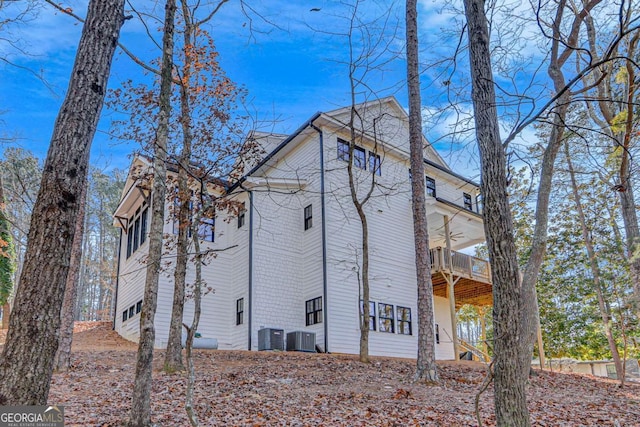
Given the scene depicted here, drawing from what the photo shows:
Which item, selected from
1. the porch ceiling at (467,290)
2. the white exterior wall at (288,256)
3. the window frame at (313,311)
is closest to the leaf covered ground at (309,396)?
the window frame at (313,311)

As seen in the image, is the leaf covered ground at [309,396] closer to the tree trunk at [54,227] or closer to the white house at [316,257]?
the tree trunk at [54,227]

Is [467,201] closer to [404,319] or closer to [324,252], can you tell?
[404,319]

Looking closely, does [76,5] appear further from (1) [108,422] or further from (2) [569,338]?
(2) [569,338]

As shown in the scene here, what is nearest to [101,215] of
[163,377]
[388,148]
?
[388,148]

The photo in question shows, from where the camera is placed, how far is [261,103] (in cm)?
949

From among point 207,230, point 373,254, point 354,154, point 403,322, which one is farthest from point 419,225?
point 207,230

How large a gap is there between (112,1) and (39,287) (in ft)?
9.53

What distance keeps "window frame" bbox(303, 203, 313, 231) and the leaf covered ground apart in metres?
5.34

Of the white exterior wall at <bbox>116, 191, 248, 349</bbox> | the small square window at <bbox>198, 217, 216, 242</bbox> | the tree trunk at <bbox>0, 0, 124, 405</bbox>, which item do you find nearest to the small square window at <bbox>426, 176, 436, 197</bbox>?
the white exterior wall at <bbox>116, 191, 248, 349</bbox>

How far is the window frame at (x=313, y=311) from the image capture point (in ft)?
49.1

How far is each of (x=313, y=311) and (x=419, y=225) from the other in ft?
19.9

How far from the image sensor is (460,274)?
58.6 feet

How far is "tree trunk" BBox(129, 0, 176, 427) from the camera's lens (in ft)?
18.6

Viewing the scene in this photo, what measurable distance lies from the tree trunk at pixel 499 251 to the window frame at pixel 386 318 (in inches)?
452
